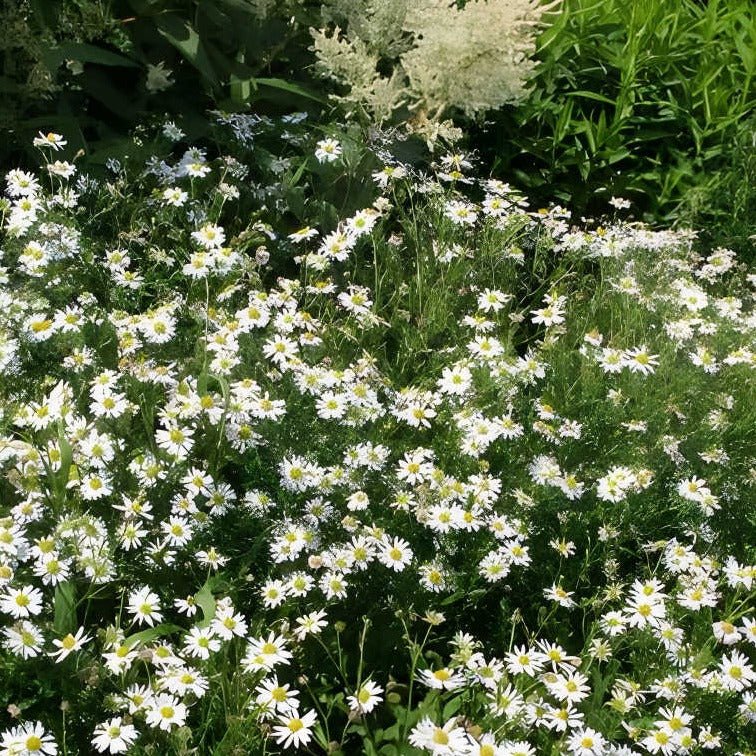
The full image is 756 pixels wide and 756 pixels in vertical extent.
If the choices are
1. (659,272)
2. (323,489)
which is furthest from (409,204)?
(323,489)

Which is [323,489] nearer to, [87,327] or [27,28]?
[87,327]

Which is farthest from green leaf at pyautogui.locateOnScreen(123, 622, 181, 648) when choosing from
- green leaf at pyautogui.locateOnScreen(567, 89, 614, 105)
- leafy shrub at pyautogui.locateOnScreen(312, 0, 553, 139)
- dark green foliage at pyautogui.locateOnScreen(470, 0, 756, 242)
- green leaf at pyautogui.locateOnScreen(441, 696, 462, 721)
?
green leaf at pyautogui.locateOnScreen(567, 89, 614, 105)

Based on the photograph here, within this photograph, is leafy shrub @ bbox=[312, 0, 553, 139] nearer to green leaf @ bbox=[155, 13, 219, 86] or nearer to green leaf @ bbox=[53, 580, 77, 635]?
green leaf @ bbox=[155, 13, 219, 86]

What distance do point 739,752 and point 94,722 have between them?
1.29 metres

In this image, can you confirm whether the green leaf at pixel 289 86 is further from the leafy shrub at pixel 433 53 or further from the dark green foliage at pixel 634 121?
the dark green foliage at pixel 634 121

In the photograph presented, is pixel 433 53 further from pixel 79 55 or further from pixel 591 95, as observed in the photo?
pixel 79 55

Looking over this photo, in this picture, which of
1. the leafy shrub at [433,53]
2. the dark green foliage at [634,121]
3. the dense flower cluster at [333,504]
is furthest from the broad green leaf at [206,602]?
the dark green foliage at [634,121]

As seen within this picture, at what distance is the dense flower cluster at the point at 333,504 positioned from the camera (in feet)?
6.47

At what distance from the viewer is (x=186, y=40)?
3.40 metres

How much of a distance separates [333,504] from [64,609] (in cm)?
64

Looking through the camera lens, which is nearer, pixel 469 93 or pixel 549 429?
pixel 549 429

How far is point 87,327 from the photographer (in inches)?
104

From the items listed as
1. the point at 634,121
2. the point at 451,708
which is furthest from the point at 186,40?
the point at 451,708

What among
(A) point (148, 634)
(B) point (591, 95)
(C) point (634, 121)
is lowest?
(A) point (148, 634)
